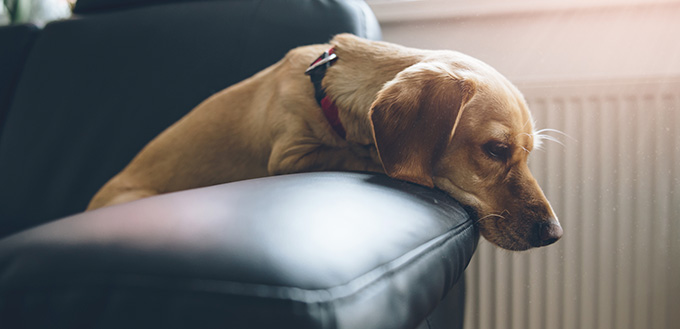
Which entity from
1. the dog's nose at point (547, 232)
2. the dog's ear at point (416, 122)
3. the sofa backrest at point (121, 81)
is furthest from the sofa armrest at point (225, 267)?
the sofa backrest at point (121, 81)

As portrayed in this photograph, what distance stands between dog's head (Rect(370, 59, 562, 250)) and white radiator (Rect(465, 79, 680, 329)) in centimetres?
43

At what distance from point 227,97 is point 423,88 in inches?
24.5

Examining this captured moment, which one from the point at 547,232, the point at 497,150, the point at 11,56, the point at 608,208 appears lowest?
the point at 608,208

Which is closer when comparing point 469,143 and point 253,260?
point 253,260

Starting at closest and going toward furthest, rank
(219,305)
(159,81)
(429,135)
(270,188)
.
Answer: (219,305) → (270,188) → (429,135) → (159,81)

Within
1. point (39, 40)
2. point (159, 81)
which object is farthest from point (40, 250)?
point (39, 40)

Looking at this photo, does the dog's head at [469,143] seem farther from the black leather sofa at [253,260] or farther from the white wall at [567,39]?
the white wall at [567,39]

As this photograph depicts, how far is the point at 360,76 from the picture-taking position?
1.08 m

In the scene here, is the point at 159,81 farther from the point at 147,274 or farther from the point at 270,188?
the point at 147,274

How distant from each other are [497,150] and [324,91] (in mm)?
392

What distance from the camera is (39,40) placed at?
1714mm

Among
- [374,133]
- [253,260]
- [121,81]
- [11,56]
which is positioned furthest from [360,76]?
[11,56]

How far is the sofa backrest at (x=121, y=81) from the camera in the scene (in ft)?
4.71

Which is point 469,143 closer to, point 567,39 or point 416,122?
point 416,122
